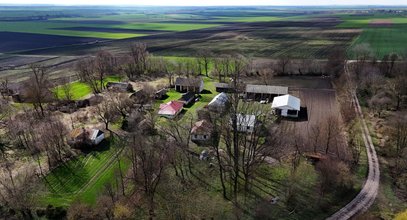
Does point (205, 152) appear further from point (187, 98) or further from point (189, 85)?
point (189, 85)

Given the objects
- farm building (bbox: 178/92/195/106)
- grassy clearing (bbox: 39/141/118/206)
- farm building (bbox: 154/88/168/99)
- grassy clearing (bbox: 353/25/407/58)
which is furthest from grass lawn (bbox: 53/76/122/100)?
grassy clearing (bbox: 353/25/407/58)

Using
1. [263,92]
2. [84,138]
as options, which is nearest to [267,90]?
[263,92]

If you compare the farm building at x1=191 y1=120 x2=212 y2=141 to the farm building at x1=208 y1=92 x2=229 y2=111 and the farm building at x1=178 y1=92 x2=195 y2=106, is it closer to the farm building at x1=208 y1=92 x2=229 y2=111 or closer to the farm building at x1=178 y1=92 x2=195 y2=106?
the farm building at x1=208 y1=92 x2=229 y2=111

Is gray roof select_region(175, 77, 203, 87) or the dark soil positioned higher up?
the dark soil

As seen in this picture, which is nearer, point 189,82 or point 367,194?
point 367,194

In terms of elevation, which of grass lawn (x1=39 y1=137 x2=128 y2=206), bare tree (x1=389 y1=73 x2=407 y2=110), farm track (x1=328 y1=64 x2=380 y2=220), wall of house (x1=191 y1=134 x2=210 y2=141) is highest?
bare tree (x1=389 y1=73 x2=407 y2=110)

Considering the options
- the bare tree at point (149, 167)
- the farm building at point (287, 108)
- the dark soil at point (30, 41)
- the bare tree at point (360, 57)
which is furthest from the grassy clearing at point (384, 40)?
the dark soil at point (30, 41)

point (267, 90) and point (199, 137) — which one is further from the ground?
point (267, 90)

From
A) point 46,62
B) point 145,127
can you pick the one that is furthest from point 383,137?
point 46,62
